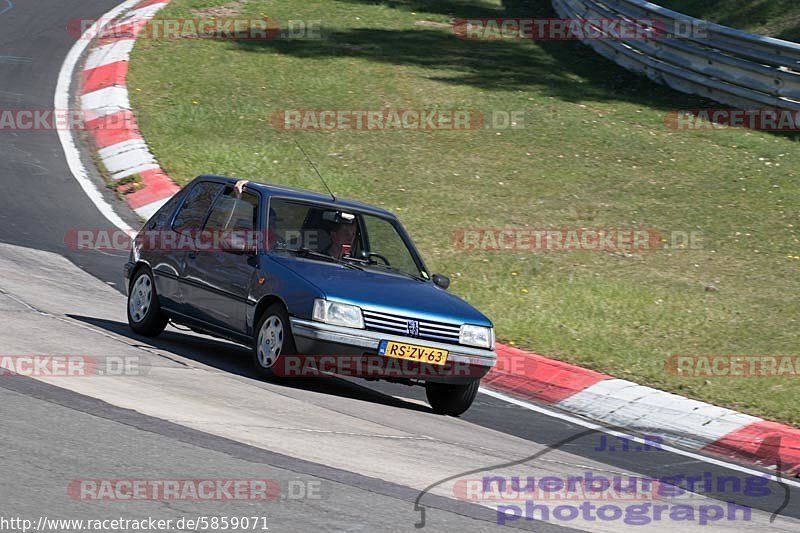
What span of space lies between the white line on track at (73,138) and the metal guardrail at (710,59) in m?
9.69

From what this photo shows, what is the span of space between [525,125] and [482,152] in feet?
4.76

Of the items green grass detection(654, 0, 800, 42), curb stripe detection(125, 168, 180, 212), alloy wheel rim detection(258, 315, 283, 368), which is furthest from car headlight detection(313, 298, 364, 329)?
green grass detection(654, 0, 800, 42)

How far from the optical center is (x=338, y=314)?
877cm

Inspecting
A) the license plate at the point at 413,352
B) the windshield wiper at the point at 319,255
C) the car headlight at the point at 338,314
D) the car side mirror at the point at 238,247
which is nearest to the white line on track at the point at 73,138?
the car side mirror at the point at 238,247

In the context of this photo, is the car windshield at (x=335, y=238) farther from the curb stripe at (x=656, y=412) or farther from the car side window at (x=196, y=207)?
the curb stripe at (x=656, y=412)

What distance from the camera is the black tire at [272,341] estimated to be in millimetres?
8883

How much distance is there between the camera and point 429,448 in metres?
7.74

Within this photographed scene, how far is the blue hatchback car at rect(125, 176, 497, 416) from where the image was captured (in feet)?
28.9

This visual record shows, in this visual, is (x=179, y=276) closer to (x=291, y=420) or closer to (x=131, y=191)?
(x=291, y=420)

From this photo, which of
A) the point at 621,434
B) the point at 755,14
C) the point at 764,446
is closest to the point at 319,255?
the point at 621,434

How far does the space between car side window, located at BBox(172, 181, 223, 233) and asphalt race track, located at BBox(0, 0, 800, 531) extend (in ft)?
3.39

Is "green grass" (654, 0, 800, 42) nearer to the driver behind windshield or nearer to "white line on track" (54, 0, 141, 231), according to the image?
"white line on track" (54, 0, 141, 231)

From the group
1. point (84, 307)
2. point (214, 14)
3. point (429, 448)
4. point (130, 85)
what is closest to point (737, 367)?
point (429, 448)

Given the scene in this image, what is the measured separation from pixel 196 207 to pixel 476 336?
2.96 m
